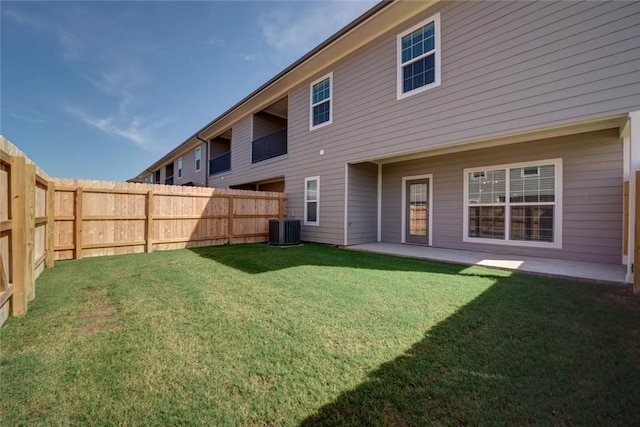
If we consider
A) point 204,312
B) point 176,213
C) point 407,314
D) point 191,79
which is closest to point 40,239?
point 176,213

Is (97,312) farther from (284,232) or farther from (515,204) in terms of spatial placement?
(515,204)

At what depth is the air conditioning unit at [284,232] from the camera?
8234mm

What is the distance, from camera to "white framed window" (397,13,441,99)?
5.82m

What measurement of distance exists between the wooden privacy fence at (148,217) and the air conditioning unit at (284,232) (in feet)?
3.40

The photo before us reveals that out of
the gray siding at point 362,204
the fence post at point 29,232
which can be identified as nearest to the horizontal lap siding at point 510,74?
the gray siding at point 362,204

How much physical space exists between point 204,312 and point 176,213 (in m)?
5.67

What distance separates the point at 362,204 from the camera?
823cm

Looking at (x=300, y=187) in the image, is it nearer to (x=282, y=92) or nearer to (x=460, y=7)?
(x=282, y=92)

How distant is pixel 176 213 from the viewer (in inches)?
300

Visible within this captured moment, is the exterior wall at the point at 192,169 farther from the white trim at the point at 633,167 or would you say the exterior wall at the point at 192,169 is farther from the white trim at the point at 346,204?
the white trim at the point at 633,167

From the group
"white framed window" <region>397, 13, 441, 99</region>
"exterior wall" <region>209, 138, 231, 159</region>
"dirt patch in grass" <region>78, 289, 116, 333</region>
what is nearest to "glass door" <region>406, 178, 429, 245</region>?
"white framed window" <region>397, 13, 441, 99</region>

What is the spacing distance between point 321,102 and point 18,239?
7.75 m

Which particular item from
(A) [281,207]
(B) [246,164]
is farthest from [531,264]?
(B) [246,164]

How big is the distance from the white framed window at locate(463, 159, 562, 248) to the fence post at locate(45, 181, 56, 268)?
372 inches
